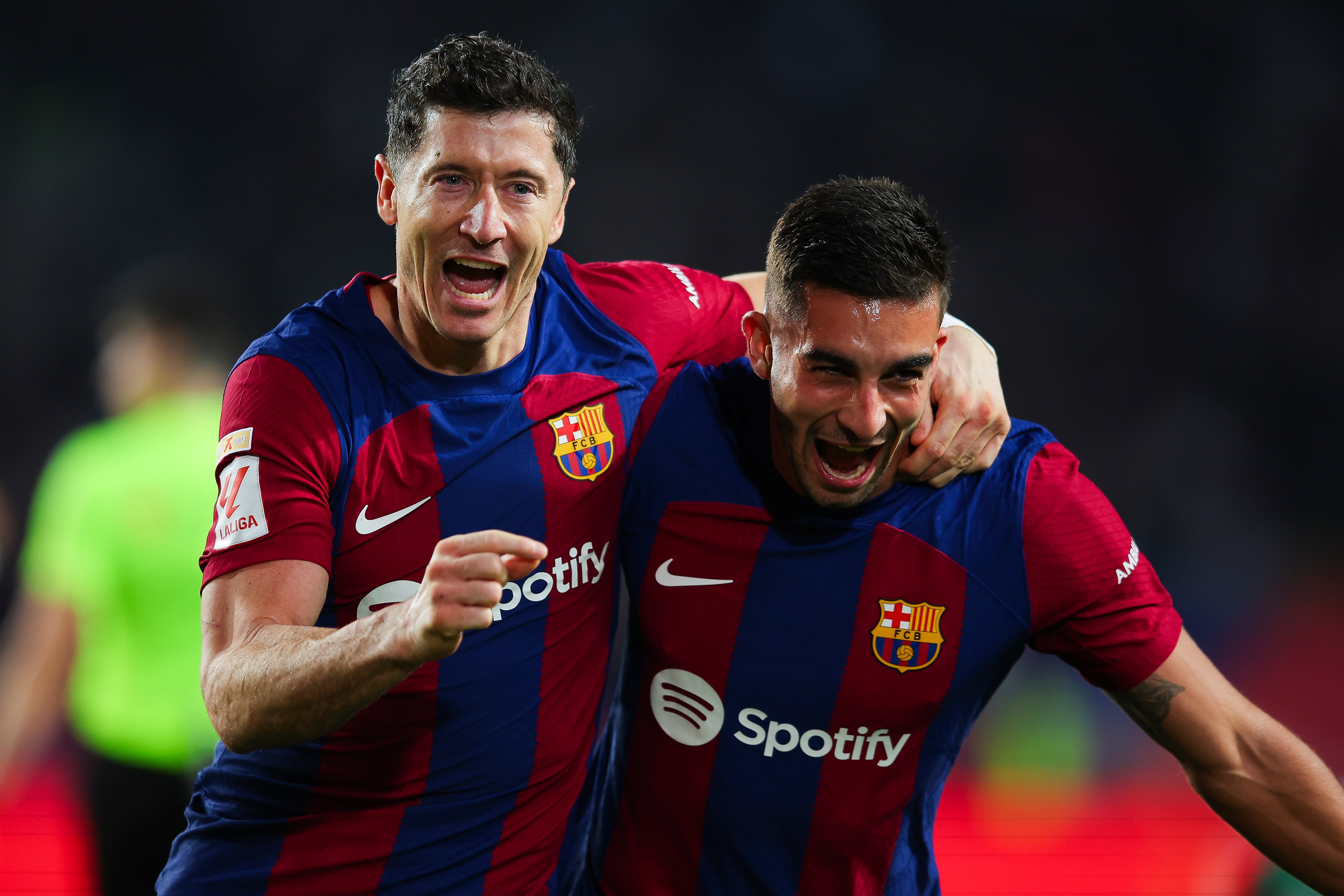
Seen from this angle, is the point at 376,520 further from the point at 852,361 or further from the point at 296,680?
the point at 852,361

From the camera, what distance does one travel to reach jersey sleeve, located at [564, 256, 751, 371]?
2145mm

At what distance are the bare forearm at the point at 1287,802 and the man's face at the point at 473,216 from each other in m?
A: 1.40

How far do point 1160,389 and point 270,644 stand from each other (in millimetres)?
6908

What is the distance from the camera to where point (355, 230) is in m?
7.27

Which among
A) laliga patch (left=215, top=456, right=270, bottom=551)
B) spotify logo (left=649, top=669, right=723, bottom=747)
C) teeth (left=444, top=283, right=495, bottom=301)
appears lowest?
spotify logo (left=649, top=669, right=723, bottom=747)

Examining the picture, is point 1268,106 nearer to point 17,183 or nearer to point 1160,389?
point 1160,389

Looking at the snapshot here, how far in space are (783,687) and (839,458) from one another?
1.31ft

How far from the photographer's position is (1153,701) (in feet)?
5.86

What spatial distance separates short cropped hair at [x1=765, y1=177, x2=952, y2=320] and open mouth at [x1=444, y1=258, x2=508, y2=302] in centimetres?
46

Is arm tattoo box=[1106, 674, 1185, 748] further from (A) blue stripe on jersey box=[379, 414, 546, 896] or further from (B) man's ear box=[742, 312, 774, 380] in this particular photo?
(A) blue stripe on jersey box=[379, 414, 546, 896]

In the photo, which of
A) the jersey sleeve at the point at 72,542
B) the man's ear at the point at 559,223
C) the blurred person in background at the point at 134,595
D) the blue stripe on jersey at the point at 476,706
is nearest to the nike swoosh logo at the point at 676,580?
the blue stripe on jersey at the point at 476,706

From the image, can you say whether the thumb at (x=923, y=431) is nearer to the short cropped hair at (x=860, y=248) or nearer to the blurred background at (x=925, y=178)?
the short cropped hair at (x=860, y=248)

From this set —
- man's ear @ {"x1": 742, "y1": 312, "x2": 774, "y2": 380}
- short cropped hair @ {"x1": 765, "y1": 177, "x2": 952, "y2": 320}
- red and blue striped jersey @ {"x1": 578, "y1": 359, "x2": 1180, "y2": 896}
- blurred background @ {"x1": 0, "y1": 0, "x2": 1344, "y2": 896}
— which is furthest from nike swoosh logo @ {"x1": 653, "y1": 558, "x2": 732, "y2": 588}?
blurred background @ {"x1": 0, "y1": 0, "x2": 1344, "y2": 896}

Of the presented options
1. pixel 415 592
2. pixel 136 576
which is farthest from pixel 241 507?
pixel 136 576
